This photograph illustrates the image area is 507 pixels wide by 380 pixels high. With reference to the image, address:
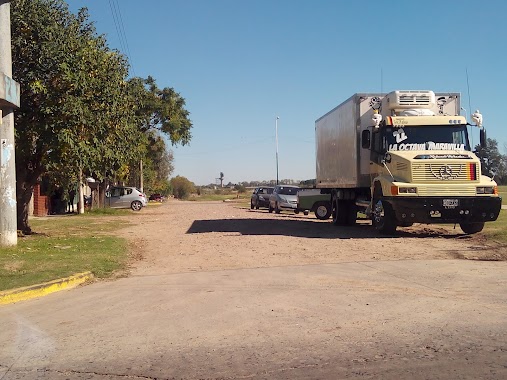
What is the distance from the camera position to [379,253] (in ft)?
43.3

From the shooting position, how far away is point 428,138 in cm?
1578

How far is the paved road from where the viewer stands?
17.4 ft

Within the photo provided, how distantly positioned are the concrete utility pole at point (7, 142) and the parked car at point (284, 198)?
19.6 meters

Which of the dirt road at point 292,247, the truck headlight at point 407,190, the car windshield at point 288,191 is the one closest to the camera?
the dirt road at point 292,247

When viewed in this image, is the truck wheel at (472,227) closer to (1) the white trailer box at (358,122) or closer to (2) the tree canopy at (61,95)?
(1) the white trailer box at (358,122)

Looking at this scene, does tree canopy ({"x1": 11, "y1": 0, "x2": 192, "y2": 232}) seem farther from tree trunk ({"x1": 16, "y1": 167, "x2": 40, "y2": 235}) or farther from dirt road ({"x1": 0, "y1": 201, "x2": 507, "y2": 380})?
dirt road ({"x1": 0, "y1": 201, "x2": 507, "y2": 380})

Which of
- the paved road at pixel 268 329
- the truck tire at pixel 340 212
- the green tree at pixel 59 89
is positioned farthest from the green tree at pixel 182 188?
the paved road at pixel 268 329

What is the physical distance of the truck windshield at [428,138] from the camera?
15709mm

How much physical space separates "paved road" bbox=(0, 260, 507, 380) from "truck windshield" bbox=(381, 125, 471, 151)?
6.24m

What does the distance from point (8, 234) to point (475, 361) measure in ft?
39.1

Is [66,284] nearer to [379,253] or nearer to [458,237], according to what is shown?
[379,253]

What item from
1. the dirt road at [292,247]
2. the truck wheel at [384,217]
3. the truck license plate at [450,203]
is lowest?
the dirt road at [292,247]

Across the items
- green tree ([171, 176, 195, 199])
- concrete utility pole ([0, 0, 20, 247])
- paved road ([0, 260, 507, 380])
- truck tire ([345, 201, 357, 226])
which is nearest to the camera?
paved road ([0, 260, 507, 380])

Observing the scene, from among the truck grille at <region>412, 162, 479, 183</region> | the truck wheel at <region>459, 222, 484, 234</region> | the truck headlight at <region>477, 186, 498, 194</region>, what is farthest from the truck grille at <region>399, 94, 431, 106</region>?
the truck wheel at <region>459, 222, 484, 234</region>
